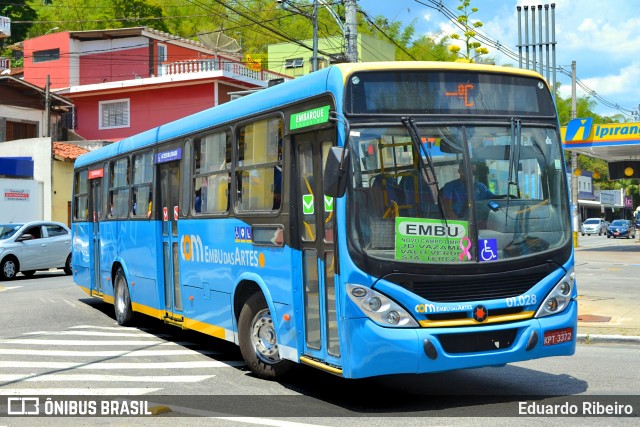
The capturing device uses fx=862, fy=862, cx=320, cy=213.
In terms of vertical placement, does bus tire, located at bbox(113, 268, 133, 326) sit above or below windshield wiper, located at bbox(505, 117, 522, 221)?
below

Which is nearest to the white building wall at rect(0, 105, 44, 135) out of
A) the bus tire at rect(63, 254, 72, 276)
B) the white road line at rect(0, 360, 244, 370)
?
the bus tire at rect(63, 254, 72, 276)

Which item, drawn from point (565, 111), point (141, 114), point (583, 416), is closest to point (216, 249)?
point (583, 416)

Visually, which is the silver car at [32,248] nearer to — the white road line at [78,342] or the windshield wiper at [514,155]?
the white road line at [78,342]

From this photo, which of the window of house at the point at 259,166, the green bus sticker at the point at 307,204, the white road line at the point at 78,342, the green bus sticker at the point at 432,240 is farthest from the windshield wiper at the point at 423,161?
the white road line at the point at 78,342

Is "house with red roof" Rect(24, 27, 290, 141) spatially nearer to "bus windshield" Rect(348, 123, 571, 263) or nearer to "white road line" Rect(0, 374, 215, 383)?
"white road line" Rect(0, 374, 215, 383)

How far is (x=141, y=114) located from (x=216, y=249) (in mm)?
36614

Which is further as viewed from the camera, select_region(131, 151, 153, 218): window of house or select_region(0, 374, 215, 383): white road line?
select_region(131, 151, 153, 218): window of house

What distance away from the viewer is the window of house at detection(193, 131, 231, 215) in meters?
10.2

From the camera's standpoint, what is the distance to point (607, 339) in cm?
1223

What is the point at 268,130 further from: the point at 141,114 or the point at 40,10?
the point at 40,10

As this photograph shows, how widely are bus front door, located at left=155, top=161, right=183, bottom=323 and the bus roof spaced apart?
0.54m

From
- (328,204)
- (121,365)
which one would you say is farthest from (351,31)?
(328,204)

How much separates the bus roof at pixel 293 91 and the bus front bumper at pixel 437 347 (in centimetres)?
205

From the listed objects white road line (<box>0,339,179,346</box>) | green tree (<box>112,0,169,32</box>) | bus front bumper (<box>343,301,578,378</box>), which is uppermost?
green tree (<box>112,0,169,32</box>)
